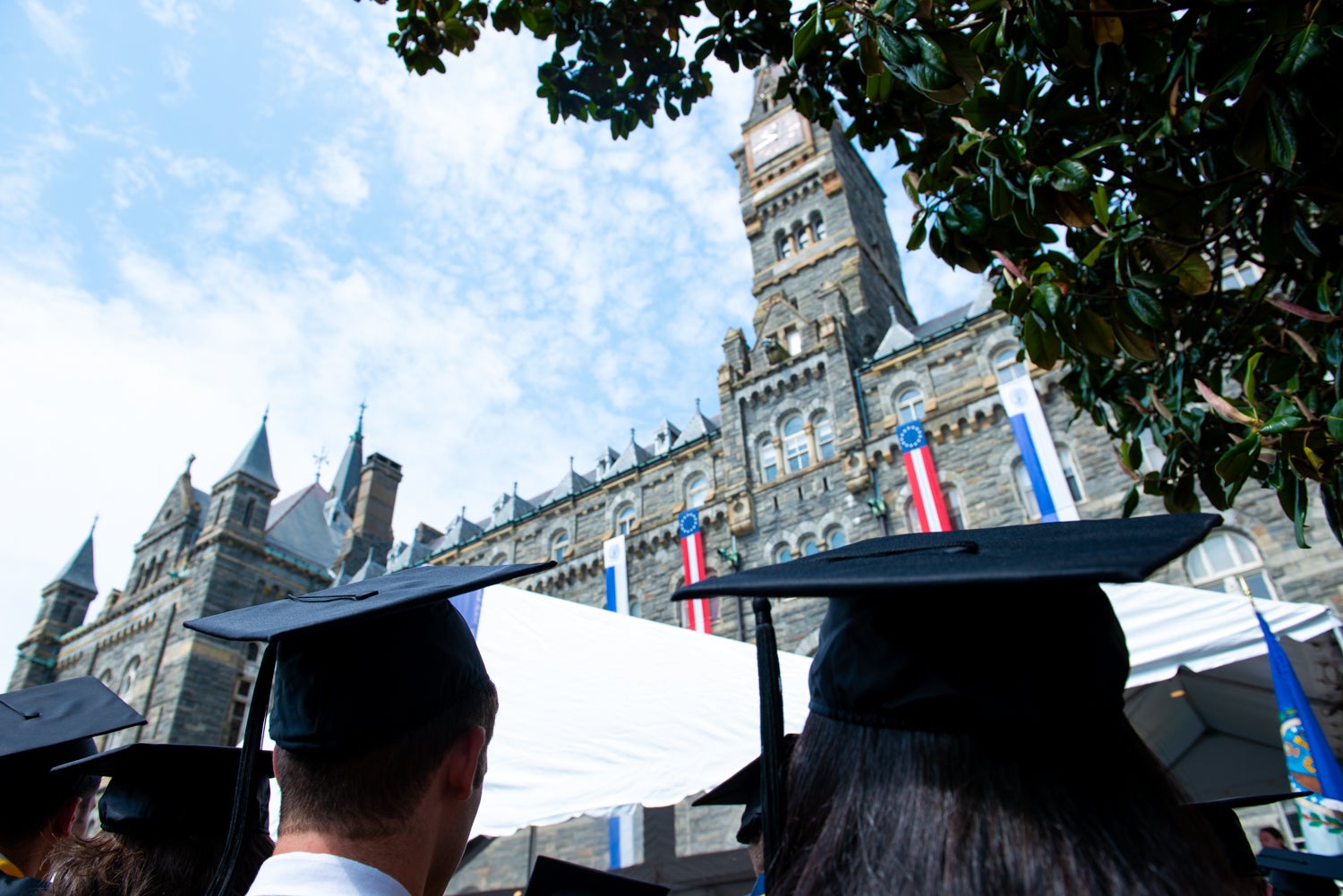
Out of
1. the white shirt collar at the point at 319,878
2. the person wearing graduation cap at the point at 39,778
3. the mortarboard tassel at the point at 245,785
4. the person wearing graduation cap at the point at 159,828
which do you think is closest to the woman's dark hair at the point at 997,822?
the white shirt collar at the point at 319,878

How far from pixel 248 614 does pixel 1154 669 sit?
7088 millimetres

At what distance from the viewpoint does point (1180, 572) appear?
1311 centimetres

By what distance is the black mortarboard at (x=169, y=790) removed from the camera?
2455 millimetres

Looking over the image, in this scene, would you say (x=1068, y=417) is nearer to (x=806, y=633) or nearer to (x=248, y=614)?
(x=806, y=633)

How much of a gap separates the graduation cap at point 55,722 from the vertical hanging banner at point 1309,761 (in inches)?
308

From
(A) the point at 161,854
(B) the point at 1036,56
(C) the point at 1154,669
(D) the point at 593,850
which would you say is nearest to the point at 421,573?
(A) the point at 161,854

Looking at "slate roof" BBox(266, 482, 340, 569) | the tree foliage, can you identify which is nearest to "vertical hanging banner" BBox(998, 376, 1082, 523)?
the tree foliage

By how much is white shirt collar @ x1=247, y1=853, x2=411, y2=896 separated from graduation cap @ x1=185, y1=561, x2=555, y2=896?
244 millimetres

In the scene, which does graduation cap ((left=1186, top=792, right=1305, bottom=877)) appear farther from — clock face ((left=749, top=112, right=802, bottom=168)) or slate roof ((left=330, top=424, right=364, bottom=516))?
slate roof ((left=330, top=424, right=364, bottom=516))

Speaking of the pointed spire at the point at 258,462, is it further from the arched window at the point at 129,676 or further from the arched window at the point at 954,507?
the arched window at the point at 954,507

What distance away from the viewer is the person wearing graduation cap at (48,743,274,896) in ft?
7.31

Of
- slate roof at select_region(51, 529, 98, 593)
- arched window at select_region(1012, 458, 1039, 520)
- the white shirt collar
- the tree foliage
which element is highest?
slate roof at select_region(51, 529, 98, 593)

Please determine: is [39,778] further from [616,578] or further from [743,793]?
[616,578]

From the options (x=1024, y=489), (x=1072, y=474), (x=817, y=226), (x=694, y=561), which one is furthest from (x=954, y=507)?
(x=817, y=226)
